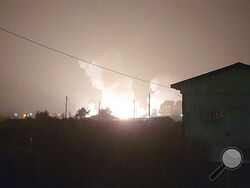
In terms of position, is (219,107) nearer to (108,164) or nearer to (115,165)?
(115,165)

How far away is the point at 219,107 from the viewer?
704 inches

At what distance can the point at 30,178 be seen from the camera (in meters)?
13.4

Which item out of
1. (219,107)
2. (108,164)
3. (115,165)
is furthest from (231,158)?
(219,107)

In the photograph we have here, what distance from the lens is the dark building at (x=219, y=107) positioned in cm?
1759

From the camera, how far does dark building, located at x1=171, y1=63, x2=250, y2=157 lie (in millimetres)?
17594

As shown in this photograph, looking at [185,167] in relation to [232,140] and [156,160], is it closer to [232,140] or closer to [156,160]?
[156,160]

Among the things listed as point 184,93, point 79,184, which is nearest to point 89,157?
point 79,184

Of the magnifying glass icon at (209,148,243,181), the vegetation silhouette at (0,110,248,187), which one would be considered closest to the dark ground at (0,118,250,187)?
the vegetation silhouette at (0,110,248,187)

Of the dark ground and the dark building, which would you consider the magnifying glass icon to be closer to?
the dark ground

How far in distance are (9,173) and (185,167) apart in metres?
8.67

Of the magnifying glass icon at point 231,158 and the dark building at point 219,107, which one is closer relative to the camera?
the magnifying glass icon at point 231,158

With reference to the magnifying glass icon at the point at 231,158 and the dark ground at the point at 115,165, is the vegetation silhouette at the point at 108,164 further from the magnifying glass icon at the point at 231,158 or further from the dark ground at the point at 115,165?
the magnifying glass icon at the point at 231,158

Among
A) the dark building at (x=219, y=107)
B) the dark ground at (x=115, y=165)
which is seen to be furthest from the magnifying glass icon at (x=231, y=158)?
the dark building at (x=219, y=107)

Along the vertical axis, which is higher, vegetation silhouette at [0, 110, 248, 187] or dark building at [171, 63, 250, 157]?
dark building at [171, 63, 250, 157]
